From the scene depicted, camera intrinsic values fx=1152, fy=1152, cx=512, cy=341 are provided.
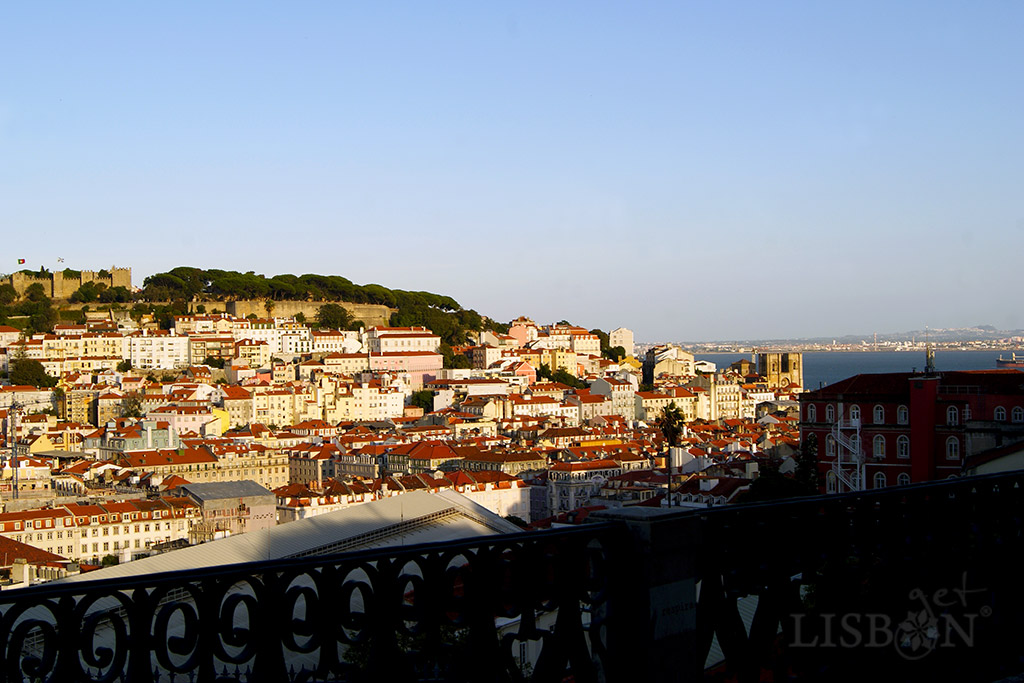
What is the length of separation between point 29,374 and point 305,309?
26.5 metres

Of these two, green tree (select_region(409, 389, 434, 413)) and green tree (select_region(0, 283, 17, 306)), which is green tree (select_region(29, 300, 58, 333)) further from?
green tree (select_region(409, 389, 434, 413))

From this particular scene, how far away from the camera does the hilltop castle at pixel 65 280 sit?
3568 inches

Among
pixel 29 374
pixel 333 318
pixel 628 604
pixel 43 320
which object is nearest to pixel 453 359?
pixel 333 318

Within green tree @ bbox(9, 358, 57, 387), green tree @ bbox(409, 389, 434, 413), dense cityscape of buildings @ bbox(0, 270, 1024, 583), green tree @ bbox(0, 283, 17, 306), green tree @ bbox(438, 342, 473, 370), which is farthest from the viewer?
green tree @ bbox(0, 283, 17, 306)

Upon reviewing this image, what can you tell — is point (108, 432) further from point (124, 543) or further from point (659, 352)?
point (659, 352)

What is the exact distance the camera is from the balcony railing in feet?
9.07

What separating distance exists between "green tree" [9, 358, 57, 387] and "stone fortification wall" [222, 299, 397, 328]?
20992 mm

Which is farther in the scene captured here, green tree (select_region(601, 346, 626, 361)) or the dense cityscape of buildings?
green tree (select_region(601, 346, 626, 361))

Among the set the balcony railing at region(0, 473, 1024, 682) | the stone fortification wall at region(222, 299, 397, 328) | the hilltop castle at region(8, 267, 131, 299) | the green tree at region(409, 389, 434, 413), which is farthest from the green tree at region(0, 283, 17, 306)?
the balcony railing at region(0, 473, 1024, 682)

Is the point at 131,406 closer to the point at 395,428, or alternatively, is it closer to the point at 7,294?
the point at 395,428

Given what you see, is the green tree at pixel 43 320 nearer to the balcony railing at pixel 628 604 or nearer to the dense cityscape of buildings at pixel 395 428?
the dense cityscape of buildings at pixel 395 428

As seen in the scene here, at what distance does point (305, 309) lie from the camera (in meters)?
92.4

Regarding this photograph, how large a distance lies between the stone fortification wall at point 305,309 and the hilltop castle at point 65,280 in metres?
8.39

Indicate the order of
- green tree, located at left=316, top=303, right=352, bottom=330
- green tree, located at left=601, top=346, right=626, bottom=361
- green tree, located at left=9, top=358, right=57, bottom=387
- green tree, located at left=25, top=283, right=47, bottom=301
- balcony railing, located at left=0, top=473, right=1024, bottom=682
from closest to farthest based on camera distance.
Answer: balcony railing, located at left=0, top=473, right=1024, bottom=682 → green tree, located at left=9, top=358, right=57, bottom=387 → green tree, located at left=25, top=283, right=47, bottom=301 → green tree, located at left=316, top=303, right=352, bottom=330 → green tree, located at left=601, top=346, right=626, bottom=361
